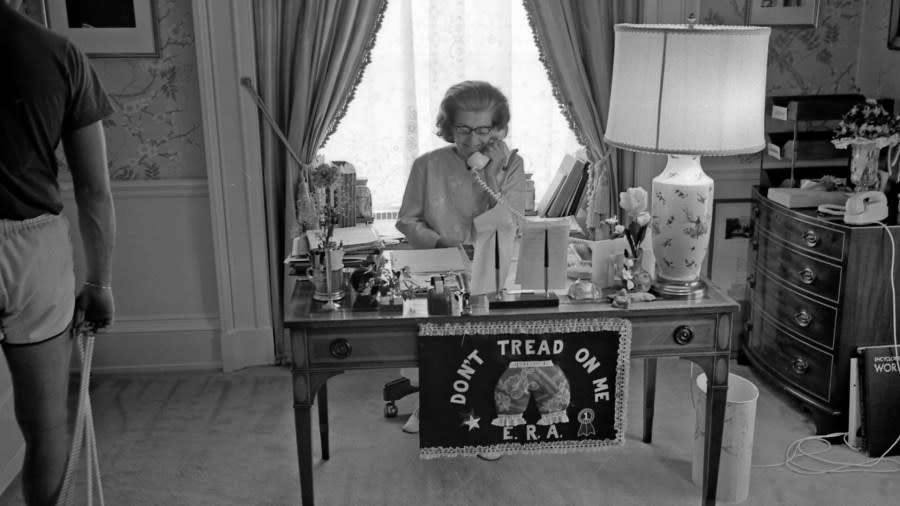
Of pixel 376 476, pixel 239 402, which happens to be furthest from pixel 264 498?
pixel 239 402

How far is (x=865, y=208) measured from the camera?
3.17 metres

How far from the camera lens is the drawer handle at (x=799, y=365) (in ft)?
11.3

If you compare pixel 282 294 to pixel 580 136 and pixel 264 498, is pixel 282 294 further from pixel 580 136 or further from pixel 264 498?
pixel 580 136

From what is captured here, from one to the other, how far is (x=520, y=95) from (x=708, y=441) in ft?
6.15

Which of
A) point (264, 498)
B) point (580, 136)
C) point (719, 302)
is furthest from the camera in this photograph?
point (580, 136)

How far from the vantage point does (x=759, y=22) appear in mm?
3859

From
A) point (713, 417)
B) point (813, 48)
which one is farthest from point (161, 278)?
point (813, 48)

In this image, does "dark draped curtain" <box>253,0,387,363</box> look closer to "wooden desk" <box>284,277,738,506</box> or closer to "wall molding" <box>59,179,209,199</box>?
"wall molding" <box>59,179,209,199</box>

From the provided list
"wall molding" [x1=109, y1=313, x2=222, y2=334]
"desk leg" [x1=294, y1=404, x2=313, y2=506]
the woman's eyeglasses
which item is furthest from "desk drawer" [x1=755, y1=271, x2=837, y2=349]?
"wall molding" [x1=109, y1=313, x2=222, y2=334]

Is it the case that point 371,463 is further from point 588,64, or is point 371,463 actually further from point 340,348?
point 588,64

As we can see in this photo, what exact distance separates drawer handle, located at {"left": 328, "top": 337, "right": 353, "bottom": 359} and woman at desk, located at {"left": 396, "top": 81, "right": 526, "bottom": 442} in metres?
0.83

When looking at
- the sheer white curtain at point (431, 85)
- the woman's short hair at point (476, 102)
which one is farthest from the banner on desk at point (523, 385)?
the sheer white curtain at point (431, 85)

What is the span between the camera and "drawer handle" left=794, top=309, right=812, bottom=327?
3.40 metres

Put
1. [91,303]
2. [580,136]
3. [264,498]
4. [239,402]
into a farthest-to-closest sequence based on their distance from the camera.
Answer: [580,136] → [239,402] → [264,498] → [91,303]
